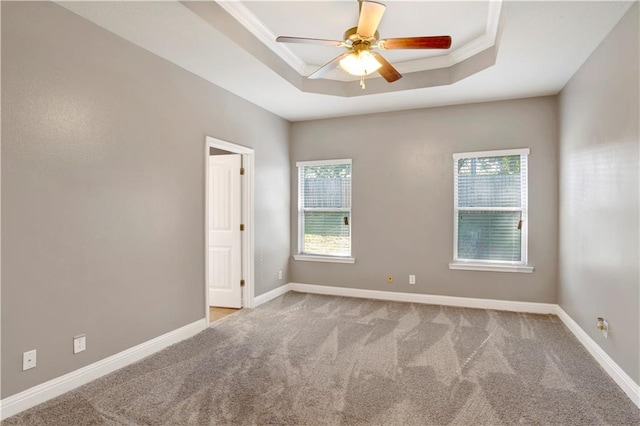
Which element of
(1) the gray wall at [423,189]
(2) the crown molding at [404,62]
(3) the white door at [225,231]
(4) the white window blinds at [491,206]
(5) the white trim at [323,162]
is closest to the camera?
(2) the crown molding at [404,62]

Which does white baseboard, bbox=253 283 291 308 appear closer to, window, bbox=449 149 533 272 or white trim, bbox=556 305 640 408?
window, bbox=449 149 533 272

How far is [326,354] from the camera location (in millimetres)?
3141

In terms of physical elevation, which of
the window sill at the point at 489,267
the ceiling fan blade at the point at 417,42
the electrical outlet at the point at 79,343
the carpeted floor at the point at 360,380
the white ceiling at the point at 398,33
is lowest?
the carpeted floor at the point at 360,380

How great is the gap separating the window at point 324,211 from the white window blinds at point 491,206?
1.56 metres

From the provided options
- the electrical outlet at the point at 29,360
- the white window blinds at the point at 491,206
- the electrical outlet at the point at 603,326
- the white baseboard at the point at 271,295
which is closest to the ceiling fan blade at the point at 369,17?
the white window blinds at the point at 491,206

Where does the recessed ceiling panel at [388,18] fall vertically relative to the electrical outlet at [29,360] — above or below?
above

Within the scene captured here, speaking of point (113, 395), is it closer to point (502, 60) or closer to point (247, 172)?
point (247, 172)

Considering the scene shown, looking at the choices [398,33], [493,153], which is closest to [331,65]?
[398,33]

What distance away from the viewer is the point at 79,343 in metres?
2.57

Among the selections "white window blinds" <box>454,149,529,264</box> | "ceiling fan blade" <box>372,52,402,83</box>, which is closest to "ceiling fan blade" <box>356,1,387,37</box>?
"ceiling fan blade" <box>372,52,402,83</box>

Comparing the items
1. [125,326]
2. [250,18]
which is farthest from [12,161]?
[250,18]

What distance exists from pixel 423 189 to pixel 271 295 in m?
2.62

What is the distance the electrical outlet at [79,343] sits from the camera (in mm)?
2545

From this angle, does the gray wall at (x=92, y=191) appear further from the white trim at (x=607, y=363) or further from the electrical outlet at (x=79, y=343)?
the white trim at (x=607, y=363)
